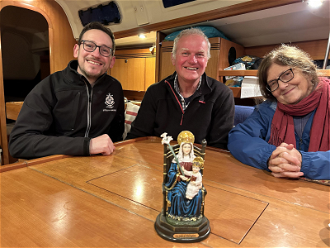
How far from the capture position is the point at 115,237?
51 cm

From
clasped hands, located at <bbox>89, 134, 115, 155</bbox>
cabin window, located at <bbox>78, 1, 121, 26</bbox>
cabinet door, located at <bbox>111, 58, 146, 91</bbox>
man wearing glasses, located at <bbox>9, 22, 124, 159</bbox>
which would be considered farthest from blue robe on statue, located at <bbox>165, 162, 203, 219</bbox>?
cabinet door, located at <bbox>111, 58, 146, 91</bbox>

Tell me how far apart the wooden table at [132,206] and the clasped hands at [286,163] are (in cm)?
3

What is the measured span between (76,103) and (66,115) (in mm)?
104

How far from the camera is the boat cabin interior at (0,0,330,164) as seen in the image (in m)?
2.23

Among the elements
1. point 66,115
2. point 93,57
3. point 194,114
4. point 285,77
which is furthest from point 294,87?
point 66,115

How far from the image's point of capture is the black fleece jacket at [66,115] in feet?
3.85

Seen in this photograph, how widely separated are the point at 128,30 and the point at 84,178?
301 cm

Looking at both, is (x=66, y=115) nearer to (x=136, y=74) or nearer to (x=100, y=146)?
(x=100, y=146)

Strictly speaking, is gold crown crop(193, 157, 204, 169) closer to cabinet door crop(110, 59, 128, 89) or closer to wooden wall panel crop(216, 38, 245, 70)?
wooden wall panel crop(216, 38, 245, 70)

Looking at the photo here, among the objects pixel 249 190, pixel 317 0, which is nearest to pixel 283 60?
pixel 249 190

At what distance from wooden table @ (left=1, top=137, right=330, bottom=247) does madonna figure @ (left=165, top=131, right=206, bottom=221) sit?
6 cm

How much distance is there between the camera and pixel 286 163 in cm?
91

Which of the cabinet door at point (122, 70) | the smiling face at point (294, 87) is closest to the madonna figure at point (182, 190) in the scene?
the smiling face at point (294, 87)

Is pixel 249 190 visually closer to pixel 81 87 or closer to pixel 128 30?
pixel 81 87
